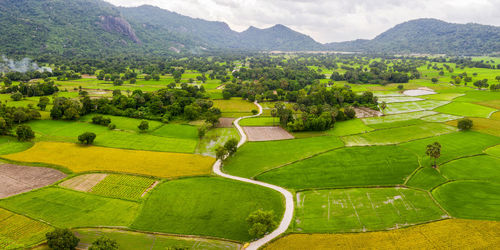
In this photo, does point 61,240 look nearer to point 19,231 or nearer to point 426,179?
point 19,231

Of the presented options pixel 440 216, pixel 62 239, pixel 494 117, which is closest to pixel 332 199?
pixel 440 216

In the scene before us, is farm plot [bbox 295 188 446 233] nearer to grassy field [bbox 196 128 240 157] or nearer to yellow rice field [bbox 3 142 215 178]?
→ yellow rice field [bbox 3 142 215 178]

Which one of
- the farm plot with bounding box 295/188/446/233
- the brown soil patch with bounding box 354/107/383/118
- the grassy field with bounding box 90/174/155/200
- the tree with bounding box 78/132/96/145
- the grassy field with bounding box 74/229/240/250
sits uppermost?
the brown soil patch with bounding box 354/107/383/118

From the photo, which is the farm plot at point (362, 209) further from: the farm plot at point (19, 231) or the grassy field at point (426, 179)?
the farm plot at point (19, 231)

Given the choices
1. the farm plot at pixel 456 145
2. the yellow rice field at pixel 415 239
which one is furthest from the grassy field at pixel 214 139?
the farm plot at pixel 456 145

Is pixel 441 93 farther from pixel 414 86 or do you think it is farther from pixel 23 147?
pixel 23 147

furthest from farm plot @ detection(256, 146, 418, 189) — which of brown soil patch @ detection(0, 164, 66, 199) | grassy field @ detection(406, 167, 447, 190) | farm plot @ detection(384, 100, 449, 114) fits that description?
farm plot @ detection(384, 100, 449, 114)

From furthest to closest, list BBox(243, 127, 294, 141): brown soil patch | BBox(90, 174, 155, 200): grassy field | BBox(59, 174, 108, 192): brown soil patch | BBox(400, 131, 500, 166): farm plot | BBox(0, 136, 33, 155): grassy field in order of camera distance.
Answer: BBox(243, 127, 294, 141): brown soil patch, BBox(400, 131, 500, 166): farm plot, BBox(0, 136, 33, 155): grassy field, BBox(59, 174, 108, 192): brown soil patch, BBox(90, 174, 155, 200): grassy field

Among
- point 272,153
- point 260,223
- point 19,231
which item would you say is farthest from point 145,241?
point 272,153
